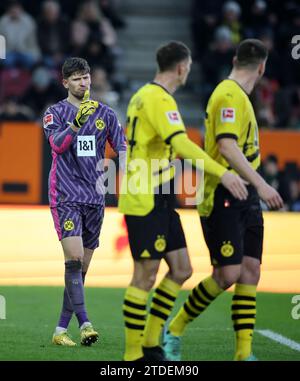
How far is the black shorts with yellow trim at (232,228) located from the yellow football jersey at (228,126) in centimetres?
9

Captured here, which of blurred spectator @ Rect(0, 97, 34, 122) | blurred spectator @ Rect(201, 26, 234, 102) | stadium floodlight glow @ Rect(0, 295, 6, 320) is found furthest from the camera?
blurred spectator @ Rect(201, 26, 234, 102)

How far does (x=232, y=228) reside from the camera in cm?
824

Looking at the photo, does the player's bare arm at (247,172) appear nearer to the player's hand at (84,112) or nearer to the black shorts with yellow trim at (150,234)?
the black shorts with yellow trim at (150,234)

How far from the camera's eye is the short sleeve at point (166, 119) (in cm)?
783

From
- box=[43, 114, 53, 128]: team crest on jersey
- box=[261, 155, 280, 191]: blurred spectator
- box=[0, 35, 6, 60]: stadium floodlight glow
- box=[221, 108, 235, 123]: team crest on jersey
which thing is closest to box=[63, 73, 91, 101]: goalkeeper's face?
box=[43, 114, 53, 128]: team crest on jersey

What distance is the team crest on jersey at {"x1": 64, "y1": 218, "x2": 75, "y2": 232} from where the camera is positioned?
30.7ft

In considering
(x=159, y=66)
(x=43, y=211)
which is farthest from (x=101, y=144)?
(x=43, y=211)

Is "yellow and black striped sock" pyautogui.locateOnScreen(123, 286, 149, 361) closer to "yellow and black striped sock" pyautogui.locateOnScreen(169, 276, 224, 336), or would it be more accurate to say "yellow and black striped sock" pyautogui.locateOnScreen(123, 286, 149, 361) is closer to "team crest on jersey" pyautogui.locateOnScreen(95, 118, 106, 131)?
"yellow and black striped sock" pyautogui.locateOnScreen(169, 276, 224, 336)

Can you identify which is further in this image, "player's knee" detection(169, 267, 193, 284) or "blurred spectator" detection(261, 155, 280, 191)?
"blurred spectator" detection(261, 155, 280, 191)

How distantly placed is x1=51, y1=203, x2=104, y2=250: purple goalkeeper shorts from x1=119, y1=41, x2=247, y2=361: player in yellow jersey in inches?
53.0

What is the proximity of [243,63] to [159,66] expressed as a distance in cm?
71

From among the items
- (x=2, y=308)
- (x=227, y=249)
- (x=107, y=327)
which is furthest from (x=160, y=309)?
(x=2, y=308)

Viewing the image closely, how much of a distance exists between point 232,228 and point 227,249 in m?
0.16

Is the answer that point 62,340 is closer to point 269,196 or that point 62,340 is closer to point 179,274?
point 179,274
